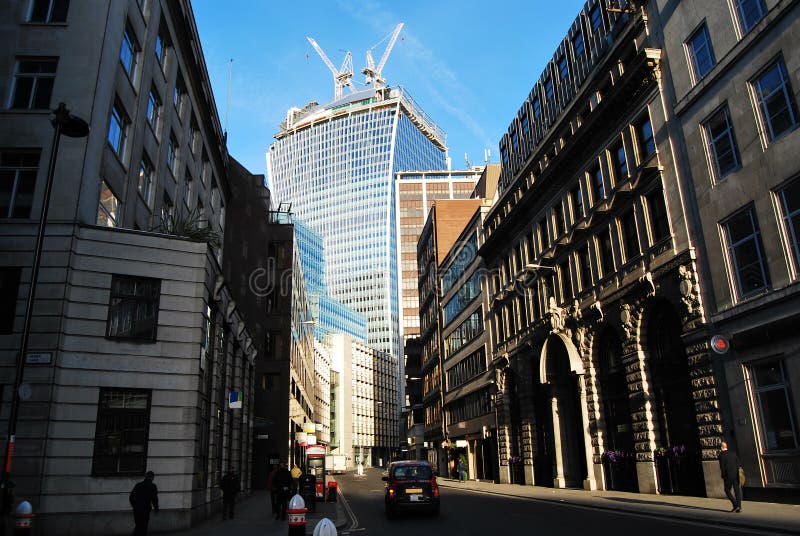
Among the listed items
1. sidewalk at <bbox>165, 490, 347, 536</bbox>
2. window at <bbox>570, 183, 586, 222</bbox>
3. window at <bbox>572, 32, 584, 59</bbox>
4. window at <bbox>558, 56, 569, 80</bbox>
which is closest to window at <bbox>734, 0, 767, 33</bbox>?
window at <bbox>572, 32, 584, 59</bbox>

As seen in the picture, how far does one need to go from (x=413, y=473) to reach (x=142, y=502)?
9.62 m

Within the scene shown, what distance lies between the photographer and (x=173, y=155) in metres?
29.4

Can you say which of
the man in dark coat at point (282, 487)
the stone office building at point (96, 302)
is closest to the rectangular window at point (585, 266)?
the man in dark coat at point (282, 487)

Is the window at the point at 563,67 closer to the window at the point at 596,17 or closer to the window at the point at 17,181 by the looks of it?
the window at the point at 596,17

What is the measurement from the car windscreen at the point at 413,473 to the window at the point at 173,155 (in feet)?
59.1

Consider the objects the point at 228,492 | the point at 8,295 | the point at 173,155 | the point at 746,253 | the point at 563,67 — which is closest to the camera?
the point at 8,295

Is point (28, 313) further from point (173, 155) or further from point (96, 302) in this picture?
point (173, 155)

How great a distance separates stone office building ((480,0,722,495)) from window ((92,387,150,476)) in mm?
18976

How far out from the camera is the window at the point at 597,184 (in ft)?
101

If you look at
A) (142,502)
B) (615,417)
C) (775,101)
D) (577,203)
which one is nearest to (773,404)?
(775,101)

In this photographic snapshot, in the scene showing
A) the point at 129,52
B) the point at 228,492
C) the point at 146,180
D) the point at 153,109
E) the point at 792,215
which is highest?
the point at 129,52

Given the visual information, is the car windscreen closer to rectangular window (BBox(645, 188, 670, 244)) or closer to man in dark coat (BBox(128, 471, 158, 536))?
man in dark coat (BBox(128, 471, 158, 536))

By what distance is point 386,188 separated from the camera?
190 metres

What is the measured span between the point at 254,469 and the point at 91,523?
3345 centimetres
